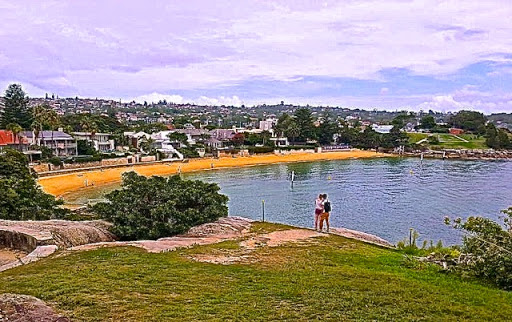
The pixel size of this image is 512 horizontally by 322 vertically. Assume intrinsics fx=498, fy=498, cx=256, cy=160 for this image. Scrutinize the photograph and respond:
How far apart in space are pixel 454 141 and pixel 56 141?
81.2m

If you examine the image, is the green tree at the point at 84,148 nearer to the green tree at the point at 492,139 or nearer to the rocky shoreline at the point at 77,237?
the rocky shoreline at the point at 77,237

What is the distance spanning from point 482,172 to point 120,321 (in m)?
68.4

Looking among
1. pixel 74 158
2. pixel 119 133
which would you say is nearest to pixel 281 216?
pixel 74 158

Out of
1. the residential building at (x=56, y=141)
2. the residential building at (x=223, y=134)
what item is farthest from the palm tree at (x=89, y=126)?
the residential building at (x=223, y=134)

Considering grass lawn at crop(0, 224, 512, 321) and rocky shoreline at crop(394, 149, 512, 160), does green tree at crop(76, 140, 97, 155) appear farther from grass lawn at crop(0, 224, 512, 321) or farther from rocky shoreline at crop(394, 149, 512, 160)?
grass lawn at crop(0, 224, 512, 321)

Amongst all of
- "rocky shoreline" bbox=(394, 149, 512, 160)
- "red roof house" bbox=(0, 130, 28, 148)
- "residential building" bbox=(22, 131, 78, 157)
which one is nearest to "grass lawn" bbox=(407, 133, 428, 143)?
"rocky shoreline" bbox=(394, 149, 512, 160)

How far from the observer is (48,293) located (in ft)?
24.9

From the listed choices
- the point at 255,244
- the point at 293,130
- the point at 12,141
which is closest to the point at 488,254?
the point at 255,244

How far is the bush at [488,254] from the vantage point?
9.75m

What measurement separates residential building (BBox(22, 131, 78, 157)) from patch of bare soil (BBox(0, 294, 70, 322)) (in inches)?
2543

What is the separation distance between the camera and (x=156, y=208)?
632 inches

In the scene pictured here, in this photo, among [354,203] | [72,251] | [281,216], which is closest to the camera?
[72,251]

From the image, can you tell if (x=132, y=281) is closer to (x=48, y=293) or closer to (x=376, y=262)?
(x=48, y=293)

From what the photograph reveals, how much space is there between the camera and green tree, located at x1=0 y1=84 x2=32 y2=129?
73731 millimetres
